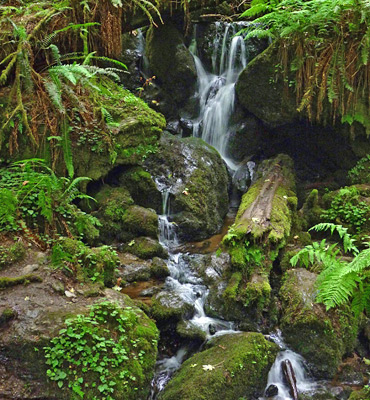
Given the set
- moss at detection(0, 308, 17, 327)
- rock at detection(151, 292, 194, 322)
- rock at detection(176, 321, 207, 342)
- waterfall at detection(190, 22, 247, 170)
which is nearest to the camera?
moss at detection(0, 308, 17, 327)

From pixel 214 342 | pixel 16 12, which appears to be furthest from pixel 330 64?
pixel 16 12

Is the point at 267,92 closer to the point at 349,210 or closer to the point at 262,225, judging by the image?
the point at 349,210

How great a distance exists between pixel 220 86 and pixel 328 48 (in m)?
3.72

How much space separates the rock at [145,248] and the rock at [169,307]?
3.72ft

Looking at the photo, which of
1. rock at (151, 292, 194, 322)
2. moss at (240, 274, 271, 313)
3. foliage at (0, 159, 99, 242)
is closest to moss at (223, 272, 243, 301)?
moss at (240, 274, 271, 313)

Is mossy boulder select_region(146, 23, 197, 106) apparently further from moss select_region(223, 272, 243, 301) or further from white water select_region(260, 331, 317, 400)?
white water select_region(260, 331, 317, 400)

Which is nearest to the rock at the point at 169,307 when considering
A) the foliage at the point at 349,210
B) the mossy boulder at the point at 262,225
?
the mossy boulder at the point at 262,225

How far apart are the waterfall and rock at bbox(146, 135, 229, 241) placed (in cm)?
116

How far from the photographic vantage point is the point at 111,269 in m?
4.76

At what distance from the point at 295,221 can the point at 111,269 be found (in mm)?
3629

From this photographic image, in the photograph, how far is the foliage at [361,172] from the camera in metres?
7.68

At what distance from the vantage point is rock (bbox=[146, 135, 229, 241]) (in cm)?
732

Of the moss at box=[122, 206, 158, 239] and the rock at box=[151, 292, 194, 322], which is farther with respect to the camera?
the moss at box=[122, 206, 158, 239]

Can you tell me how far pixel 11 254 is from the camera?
4.02 m
